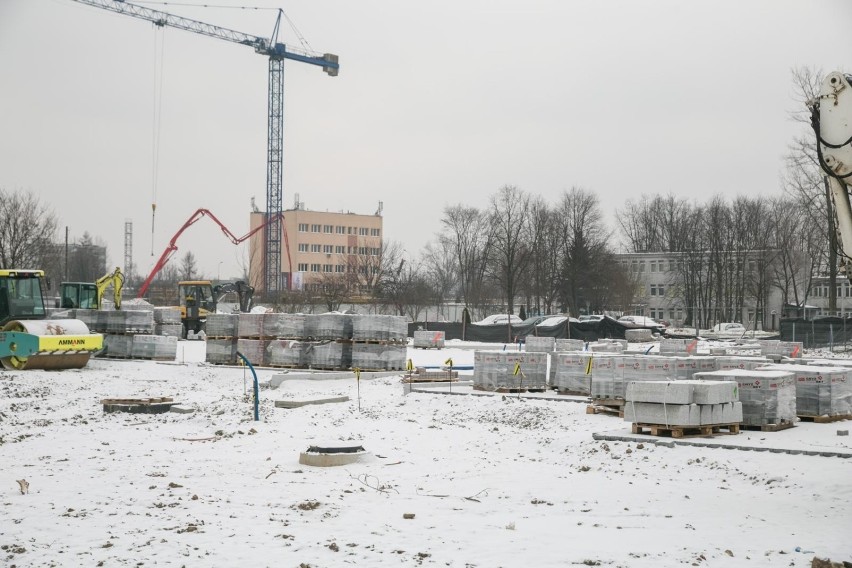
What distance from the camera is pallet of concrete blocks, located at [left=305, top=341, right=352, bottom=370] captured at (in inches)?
1075

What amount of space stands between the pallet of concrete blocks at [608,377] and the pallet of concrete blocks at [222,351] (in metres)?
15.0

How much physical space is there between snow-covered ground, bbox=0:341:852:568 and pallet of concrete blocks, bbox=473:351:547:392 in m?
2.71

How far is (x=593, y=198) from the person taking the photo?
76750 mm

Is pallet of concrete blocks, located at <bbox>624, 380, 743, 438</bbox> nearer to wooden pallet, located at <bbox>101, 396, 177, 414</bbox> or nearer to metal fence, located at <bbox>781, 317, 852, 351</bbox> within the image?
wooden pallet, located at <bbox>101, 396, 177, 414</bbox>

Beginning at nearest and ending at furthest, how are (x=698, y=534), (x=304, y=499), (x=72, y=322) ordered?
1. (x=698, y=534)
2. (x=304, y=499)
3. (x=72, y=322)

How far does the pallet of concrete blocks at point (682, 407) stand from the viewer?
14.6m

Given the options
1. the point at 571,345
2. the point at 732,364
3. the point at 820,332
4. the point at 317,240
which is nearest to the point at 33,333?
the point at 571,345

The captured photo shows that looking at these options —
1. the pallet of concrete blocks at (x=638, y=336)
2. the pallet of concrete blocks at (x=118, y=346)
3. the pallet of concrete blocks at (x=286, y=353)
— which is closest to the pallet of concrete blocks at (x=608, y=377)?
the pallet of concrete blocks at (x=286, y=353)

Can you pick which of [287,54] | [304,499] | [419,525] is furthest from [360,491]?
[287,54]

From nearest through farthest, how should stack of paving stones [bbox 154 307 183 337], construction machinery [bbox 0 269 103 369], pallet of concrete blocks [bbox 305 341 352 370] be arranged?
construction machinery [bbox 0 269 103 369] → pallet of concrete blocks [bbox 305 341 352 370] → stack of paving stones [bbox 154 307 183 337]

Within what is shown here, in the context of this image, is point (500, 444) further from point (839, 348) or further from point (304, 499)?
point (839, 348)

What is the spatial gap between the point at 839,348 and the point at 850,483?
33.6 metres

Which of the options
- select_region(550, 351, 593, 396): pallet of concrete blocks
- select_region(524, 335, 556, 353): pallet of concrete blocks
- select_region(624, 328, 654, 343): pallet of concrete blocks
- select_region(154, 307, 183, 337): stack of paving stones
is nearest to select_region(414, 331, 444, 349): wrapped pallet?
select_region(524, 335, 556, 353): pallet of concrete blocks

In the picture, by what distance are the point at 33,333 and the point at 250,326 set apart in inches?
254
